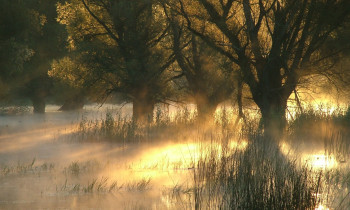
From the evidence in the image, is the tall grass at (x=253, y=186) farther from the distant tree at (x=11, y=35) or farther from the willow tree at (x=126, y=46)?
the distant tree at (x=11, y=35)

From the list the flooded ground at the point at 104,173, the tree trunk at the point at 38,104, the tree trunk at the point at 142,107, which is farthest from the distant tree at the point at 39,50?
the flooded ground at the point at 104,173

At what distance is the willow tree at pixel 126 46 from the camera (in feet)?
75.4

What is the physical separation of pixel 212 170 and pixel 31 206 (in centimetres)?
337

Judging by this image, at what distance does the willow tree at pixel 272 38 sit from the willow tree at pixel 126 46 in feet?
11.3

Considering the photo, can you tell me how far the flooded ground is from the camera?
9523mm

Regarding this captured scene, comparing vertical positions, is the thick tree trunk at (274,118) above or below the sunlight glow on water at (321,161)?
above

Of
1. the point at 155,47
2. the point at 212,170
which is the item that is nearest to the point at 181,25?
the point at 155,47

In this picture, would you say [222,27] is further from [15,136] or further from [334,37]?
[15,136]

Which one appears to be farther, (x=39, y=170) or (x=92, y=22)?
(x=92, y=22)

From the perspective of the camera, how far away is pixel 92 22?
967 inches

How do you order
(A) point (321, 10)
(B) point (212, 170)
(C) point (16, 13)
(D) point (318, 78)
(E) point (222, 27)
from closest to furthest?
(B) point (212, 170) < (A) point (321, 10) < (E) point (222, 27) < (D) point (318, 78) < (C) point (16, 13)

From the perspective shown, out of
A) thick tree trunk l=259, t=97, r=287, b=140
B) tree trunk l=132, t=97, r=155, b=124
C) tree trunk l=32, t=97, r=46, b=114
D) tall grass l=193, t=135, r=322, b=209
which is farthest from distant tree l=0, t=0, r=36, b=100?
tree trunk l=32, t=97, r=46, b=114

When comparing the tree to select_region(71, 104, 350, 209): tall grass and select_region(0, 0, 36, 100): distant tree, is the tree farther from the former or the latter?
select_region(71, 104, 350, 209): tall grass

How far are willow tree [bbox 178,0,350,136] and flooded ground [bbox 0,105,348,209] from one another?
3.00 metres
